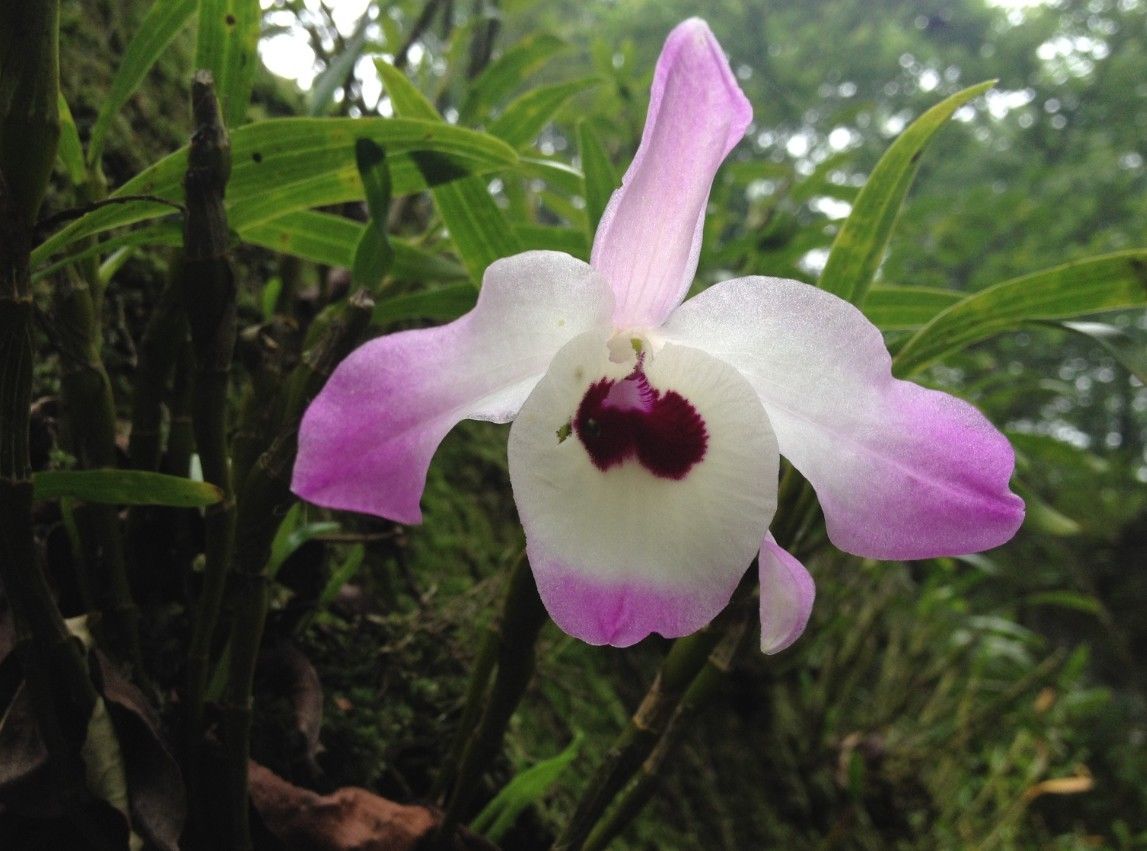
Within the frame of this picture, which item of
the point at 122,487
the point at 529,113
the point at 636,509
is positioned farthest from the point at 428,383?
the point at 529,113

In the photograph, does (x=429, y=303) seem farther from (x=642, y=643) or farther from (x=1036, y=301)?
(x=642, y=643)

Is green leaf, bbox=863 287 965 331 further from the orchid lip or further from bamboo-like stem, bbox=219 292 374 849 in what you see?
bamboo-like stem, bbox=219 292 374 849

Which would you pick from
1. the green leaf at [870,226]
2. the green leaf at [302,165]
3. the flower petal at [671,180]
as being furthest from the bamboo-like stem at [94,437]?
the green leaf at [870,226]

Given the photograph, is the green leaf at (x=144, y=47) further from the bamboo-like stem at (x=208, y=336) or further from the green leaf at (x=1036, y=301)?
the green leaf at (x=1036, y=301)

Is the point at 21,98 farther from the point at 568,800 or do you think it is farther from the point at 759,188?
the point at 759,188

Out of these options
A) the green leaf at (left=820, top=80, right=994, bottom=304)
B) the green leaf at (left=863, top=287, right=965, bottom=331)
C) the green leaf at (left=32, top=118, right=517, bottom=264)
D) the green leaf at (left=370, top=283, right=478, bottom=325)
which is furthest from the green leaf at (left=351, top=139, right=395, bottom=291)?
the green leaf at (left=863, top=287, right=965, bottom=331)

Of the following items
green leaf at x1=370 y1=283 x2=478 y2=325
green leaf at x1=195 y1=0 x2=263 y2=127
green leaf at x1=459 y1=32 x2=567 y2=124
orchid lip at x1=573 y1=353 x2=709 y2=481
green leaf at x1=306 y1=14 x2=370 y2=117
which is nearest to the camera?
orchid lip at x1=573 y1=353 x2=709 y2=481
